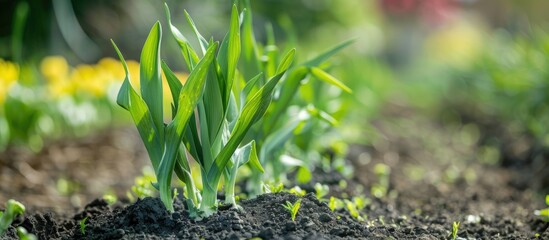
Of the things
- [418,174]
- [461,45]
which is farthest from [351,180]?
[461,45]

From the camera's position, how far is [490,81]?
5.98 m

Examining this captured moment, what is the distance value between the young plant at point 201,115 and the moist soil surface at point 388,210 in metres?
0.10

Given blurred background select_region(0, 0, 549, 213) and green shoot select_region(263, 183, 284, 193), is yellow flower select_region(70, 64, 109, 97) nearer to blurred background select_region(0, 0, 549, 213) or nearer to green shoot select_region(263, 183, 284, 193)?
blurred background select_region(0, 0, 549, 213)

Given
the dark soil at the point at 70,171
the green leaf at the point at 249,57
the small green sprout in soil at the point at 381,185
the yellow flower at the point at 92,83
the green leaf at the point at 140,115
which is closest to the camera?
the green leaf at the point at 140,115

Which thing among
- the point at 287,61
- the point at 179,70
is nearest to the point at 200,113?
the point at 287,61

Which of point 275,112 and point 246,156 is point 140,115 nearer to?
point 246,156

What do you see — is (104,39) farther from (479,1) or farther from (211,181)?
(479,1)

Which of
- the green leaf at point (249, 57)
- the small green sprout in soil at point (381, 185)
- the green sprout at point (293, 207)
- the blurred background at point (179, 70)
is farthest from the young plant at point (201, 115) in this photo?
the small green sprout in soil at point (381, 185)

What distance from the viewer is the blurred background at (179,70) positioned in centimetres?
357

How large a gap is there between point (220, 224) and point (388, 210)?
91 centimetres

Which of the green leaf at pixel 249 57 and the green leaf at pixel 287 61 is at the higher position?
the green leaf at pixel 249 57

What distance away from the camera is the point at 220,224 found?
1.74 metres

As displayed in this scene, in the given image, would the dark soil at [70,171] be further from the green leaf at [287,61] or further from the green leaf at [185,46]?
the green leaf at [287,61]

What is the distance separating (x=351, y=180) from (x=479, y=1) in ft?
73.5
